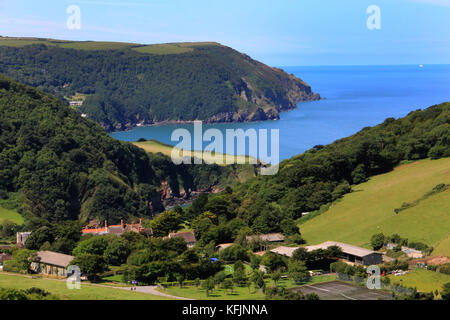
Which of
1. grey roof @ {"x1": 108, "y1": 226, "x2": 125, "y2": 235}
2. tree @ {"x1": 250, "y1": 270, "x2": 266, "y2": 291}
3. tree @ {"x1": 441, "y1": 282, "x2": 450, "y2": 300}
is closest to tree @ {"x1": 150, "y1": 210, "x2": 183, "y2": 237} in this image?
grey roof @ {"x1": 108, "y1": 226, "x2": 125, "y2": 235}

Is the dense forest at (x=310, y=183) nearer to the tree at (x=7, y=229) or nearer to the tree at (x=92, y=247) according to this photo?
the tree at (x=92, y=247)

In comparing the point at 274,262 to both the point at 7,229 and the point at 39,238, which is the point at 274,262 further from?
the point at 7,229

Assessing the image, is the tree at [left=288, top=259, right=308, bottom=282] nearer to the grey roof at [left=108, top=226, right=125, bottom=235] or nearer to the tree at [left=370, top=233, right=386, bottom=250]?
the tree at [left=370, top=233, right=386, bottom=250]

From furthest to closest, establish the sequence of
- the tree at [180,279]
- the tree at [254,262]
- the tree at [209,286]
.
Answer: the tree at [254,262] < the tree at [180,279] < the tree at [209,286]

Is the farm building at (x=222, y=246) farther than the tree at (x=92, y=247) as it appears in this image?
Yes

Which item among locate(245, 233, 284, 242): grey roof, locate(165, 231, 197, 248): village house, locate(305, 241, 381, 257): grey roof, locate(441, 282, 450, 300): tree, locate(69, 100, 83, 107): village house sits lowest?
locate(165, 231, 197, 248): village house

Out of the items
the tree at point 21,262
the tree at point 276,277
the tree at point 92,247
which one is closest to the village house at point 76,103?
the tree at point 92,247
